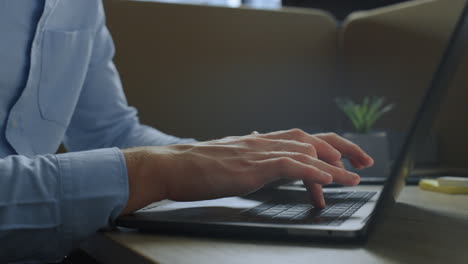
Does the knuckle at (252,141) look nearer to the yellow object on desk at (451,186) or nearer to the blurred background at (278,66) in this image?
the yellow object on desk at (451,186)

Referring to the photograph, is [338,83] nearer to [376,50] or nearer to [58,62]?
[376,50]

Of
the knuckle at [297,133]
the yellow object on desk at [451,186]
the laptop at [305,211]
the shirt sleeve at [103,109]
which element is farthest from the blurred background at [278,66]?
the laptop at [305,211]

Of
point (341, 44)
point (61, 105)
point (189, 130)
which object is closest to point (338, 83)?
point (341, 44)

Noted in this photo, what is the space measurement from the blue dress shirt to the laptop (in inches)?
2.2

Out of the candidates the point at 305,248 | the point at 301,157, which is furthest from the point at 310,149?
the point at 305,248

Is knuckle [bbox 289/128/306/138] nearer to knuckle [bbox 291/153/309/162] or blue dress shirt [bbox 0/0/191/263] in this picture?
knuckle [bbox 291/153/309/162]

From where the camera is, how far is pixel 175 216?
0.53 m

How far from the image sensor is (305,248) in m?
0.42

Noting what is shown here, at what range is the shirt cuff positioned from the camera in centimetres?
51

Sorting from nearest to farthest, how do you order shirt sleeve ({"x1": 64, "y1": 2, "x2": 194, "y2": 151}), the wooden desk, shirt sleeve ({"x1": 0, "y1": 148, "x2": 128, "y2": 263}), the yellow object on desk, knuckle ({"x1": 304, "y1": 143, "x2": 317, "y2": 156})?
1. the wooden desk
2. shirt sleeve ({"x1": 0, "y1": 148, "x2": 128, "y2": 263})
3. knuckle ({"x1": 304, "y1": 143, "x2": 317, "y2": 156})
4. the yellow object on desk
5. shirt sleeve ({"x1": 64, "y1": 2, "x2": 194, "y2": 151})

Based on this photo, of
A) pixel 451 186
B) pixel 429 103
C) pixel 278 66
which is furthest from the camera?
pixel 278 66

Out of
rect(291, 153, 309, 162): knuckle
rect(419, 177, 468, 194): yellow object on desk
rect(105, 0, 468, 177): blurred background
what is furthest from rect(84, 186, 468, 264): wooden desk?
rect(105, 0, 468, 177): blurred background

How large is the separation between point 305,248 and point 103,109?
36.4 inches

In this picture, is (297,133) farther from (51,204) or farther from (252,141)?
(51,204)
